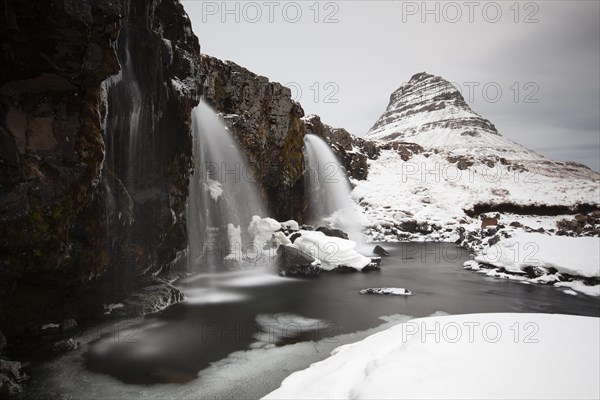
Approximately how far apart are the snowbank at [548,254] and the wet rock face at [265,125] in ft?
58.0

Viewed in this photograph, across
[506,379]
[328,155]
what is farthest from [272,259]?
[328,155]

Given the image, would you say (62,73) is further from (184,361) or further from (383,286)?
(383,286)

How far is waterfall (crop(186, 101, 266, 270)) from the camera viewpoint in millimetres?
21438

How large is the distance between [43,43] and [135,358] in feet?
27.5

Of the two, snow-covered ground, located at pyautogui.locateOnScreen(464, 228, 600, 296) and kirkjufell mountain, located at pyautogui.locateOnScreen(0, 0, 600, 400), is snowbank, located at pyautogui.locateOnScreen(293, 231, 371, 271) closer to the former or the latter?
kirkjufell mountain, located at pyautogui.locateOnScreen(0, 0, 600, 400)

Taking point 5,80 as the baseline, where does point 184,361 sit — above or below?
below

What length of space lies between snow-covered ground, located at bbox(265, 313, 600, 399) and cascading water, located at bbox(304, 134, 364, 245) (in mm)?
30664

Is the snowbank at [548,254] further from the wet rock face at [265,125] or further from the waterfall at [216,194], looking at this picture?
the waterfall at [216,194]

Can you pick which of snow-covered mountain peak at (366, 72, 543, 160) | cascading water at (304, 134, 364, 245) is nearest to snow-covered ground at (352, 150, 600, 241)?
cascading water at (304, 134, 364, 245)

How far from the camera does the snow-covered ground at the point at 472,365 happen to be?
474 cm

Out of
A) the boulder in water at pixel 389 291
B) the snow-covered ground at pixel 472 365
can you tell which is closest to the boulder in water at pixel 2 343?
the snow-covered ground at pixel 472 365

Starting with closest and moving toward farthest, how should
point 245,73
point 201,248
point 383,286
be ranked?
point 383,286 < point 201,248 < point 245,73

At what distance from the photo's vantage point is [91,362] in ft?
30.0

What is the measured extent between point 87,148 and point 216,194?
1358 centimetres
